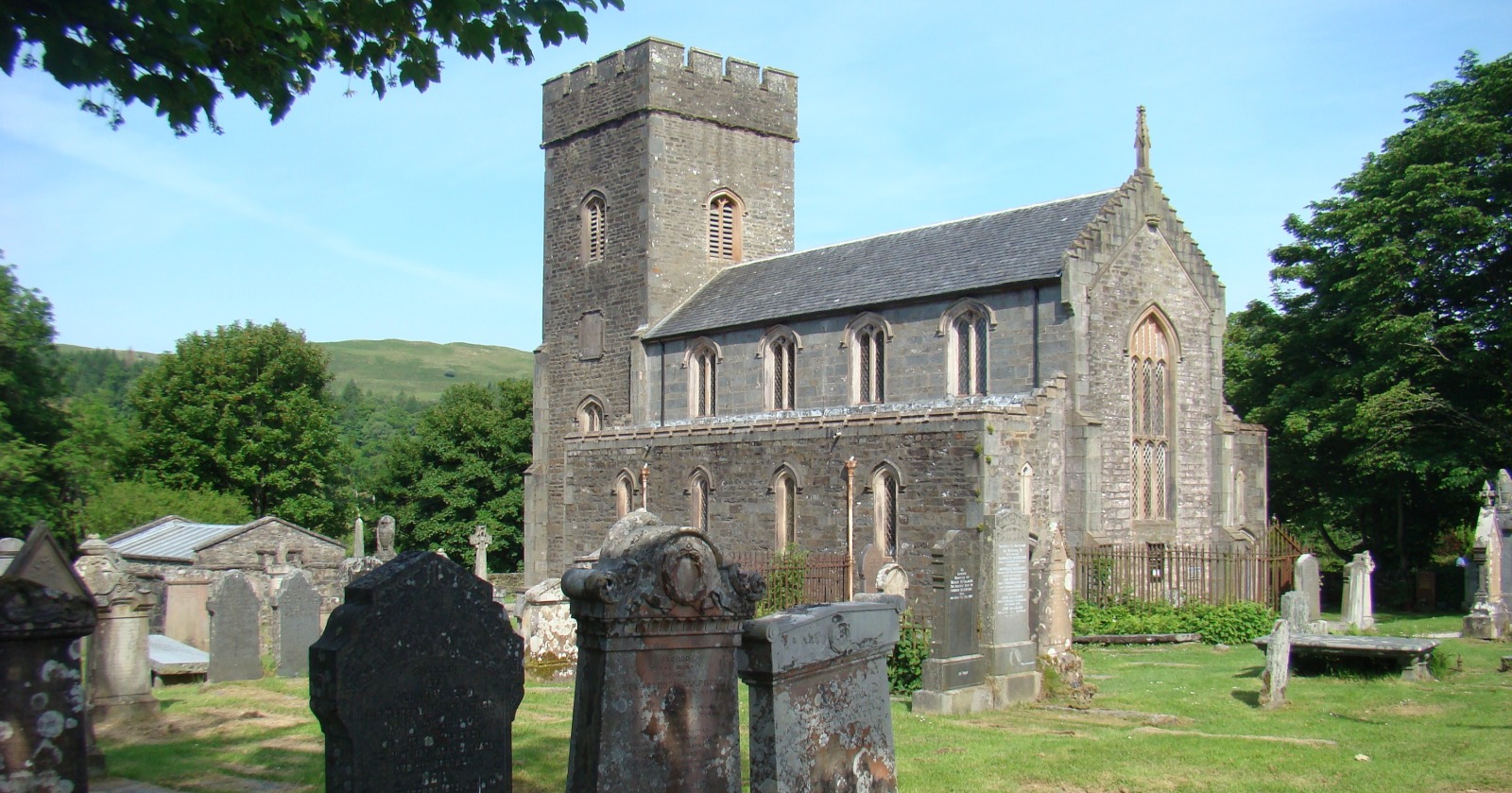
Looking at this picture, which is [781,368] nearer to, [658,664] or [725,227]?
[725,227]

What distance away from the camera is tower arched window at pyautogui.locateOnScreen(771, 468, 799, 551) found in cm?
2827

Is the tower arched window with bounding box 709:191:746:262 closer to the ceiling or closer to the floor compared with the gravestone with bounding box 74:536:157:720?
closer to the ceiling

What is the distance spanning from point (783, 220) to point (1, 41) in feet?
115

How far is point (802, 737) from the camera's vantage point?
7.76m

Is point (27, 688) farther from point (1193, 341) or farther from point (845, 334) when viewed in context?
point (1193, 341)

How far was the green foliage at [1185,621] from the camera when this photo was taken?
23.2m

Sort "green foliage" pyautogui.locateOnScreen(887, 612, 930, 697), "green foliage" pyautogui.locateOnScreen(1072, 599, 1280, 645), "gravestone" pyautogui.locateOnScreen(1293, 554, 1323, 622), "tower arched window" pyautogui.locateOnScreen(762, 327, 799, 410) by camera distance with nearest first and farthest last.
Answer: "green foliage" pyautogui.locateOnScreen(887, 612, 930, 697), "green foliage" pyautogui.locateOnScreen(1072, 599, 1280, 645), "gravestone" pyautogui.locateOnScreen(1293, 554, 1323, 622), "tower arched window" pyautogui.locateOnScreen(762, 327, 799, 410)

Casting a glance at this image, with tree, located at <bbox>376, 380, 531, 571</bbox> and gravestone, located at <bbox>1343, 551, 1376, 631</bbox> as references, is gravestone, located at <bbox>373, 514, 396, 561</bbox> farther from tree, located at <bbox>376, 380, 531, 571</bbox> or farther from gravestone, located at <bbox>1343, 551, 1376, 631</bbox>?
tree, located at <bbox>376, 380, 531, 571</bbox>

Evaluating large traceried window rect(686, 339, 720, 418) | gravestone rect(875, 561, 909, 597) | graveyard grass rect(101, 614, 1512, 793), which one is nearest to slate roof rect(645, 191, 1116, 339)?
large traceried window rect(686, 339, 720, 418)

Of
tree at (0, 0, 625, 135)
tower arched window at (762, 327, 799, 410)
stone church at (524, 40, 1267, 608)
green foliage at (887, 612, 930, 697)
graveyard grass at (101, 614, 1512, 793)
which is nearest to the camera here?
tree at (0, 0, 625, 135)

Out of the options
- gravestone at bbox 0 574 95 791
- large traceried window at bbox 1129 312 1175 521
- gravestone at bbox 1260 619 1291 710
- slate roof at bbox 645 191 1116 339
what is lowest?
gravestone at bbox 1260 619 1291 710

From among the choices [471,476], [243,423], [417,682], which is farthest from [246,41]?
[243,423]

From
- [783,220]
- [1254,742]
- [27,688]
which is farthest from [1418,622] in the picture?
[27,688]

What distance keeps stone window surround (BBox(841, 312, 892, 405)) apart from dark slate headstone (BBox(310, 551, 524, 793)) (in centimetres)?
2353
